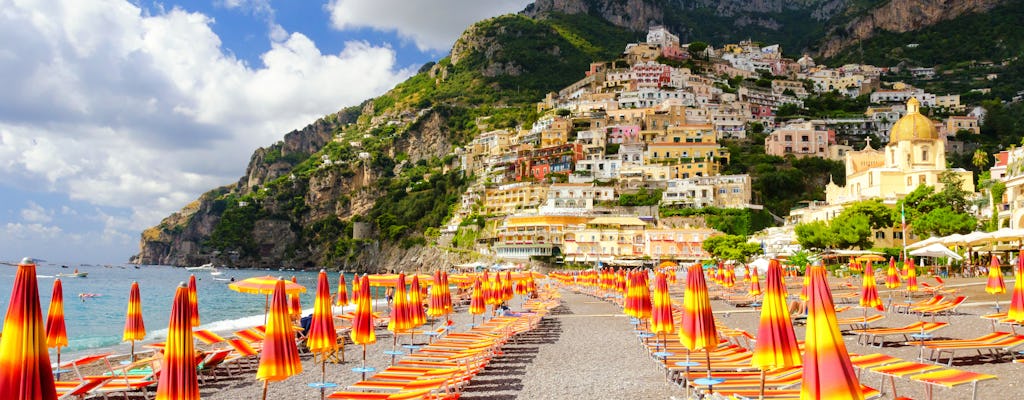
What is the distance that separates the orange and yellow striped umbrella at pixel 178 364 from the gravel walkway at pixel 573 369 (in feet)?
15.4

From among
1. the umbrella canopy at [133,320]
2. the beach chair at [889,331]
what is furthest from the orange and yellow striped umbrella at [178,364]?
the beach chair at [889,331]

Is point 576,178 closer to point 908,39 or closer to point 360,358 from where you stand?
point 360,358

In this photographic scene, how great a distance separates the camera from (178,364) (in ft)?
18.2

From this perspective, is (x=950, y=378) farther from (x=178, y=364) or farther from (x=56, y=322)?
(x=56, y=322)

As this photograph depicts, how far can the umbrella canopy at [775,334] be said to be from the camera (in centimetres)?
622

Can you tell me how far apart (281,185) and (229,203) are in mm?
19360

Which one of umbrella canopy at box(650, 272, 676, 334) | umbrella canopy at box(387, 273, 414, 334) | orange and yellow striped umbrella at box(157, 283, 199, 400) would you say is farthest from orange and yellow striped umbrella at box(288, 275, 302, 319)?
orange and yellow striped umbrella at box(157, 283, 199, 400)

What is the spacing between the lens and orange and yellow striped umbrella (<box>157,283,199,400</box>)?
552 centimetres

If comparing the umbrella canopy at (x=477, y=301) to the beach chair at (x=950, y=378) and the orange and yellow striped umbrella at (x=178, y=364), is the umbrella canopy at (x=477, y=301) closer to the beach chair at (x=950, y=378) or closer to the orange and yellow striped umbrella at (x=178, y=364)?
the beach chair at (x=950, y=378)

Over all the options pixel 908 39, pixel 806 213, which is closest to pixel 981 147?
pixel 806 213

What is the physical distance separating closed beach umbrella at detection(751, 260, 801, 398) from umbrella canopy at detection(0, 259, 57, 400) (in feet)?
18.3

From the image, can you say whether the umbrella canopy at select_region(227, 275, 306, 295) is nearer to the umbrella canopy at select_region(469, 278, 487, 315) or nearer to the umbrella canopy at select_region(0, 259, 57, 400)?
the umbrella canopy at select_region(469, 278, 487, 315)

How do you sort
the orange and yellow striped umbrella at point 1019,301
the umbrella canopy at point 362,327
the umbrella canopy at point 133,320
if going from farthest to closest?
the umbrella canopy at point 133,320 < the umbrella canopy at point 362,327 < the orange and yellow striped umbrella at point 1019,301

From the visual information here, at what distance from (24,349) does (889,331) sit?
1243 cm
